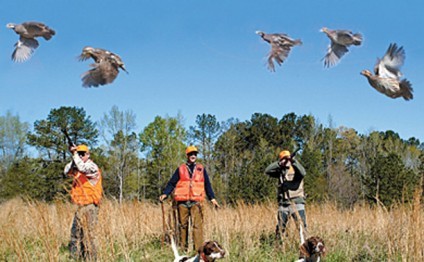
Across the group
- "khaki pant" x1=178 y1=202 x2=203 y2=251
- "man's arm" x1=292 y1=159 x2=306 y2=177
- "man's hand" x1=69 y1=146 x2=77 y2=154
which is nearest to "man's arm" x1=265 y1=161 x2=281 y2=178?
"man's arm" x1=292 y1=159 x2=306 y2=177

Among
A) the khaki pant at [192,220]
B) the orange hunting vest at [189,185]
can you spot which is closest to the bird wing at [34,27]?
the orange hunting vest at [189,185]

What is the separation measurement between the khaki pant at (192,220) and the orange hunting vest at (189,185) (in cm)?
14

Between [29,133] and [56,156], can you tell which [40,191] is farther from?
[29,133]

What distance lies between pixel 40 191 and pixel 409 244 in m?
30.0

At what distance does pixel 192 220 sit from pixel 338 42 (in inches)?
153

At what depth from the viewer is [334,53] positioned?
6.06 m

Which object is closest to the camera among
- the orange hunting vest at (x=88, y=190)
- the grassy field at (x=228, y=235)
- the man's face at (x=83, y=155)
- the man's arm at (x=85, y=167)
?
the grassy field at (x=228, y=235)

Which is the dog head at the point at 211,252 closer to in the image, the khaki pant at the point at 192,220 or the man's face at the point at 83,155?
the khaki pant at the point at 192,220

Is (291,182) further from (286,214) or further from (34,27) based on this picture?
(34,27)

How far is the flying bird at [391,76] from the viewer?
17.4 feet

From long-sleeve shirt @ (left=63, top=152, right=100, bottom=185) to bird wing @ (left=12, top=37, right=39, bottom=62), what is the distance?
1686mm

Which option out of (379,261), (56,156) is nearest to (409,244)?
(379,261)

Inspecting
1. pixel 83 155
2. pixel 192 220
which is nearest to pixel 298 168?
pixel 192 220

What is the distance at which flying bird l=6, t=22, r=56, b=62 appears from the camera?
18.3 feet
